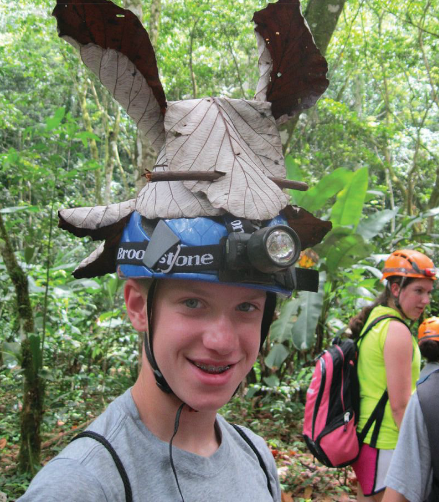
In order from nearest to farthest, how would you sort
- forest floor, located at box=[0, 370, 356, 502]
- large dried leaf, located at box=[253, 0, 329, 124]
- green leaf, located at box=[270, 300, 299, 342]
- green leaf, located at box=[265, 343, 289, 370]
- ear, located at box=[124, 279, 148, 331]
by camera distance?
ear, located at box=[124, 279, 148, 331]
large dried leaf, located at box=[253, 0, 329, 124]
forest floor, located at box=[0, 370, 356, 502]
green leaf, located at box=[270, 300, 299, 342]
green leaf, located at box=[265, 343, 289, 370]

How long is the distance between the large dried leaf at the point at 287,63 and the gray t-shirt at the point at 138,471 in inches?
39.6

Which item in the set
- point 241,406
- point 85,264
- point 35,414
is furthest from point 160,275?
point 241,406

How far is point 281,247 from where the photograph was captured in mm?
1189

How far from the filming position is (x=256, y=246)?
1151mm

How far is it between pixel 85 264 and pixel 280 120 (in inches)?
30.1

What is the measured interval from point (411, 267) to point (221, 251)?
8.54 feet

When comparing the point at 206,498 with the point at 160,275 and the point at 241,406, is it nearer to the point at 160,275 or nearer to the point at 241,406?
the point at 160,275

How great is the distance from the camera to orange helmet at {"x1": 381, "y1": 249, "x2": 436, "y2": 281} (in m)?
3.40

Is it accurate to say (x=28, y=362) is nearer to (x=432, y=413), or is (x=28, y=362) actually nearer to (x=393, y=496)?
(x=393, y=496)

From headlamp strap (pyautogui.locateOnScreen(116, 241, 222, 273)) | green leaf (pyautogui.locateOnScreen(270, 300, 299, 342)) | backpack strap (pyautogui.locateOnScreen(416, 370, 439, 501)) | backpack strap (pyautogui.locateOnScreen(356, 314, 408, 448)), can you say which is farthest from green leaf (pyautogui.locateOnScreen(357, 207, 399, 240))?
headlamp strap (pyautogui.locateOnScreen(116, 241, 222, 273))

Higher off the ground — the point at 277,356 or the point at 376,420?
the point at 277,356

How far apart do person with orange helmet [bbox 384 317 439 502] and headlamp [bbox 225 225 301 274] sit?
120 cm

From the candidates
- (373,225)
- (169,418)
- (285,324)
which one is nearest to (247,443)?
(169,418)

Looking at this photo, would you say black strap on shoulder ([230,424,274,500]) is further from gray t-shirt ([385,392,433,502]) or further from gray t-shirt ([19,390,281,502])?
gray t-shirt ([385,392,433,502])
